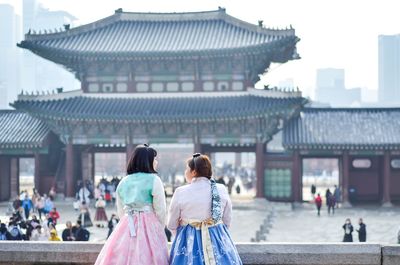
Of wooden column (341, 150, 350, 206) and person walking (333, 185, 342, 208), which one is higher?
wooden column (341, 150, 350, 206)

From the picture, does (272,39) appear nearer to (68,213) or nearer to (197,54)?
(197,54)

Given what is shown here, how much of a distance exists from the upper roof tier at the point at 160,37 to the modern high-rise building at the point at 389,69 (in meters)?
161

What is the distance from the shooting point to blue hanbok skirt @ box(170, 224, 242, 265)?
6184mm

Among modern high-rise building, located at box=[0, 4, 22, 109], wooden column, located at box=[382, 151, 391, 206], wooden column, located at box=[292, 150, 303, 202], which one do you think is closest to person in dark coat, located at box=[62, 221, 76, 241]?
wooden column, located at box=[292, 150, 303, 202]

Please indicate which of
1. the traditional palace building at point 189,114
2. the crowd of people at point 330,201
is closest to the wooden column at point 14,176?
the traditional palace building at point 189,114

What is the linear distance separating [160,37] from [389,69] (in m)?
172

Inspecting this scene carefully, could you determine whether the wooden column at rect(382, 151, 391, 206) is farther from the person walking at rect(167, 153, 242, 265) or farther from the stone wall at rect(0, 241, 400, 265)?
the person walking at rect(167, 153, 242, 265)

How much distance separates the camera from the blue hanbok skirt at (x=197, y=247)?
20.3 ft

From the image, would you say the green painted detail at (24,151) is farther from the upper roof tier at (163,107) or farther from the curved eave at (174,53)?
the curved eave at (174,53)

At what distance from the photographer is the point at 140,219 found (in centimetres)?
636

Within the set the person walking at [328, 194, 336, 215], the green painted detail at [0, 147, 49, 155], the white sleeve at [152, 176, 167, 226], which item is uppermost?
the green painted detail at [0, 147, 49, 155]

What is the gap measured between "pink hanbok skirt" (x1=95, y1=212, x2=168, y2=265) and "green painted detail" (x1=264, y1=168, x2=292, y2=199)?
2388 centimetres

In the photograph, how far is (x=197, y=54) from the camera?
30.6 m

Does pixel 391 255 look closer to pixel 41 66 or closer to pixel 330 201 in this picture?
pixel 330 201
